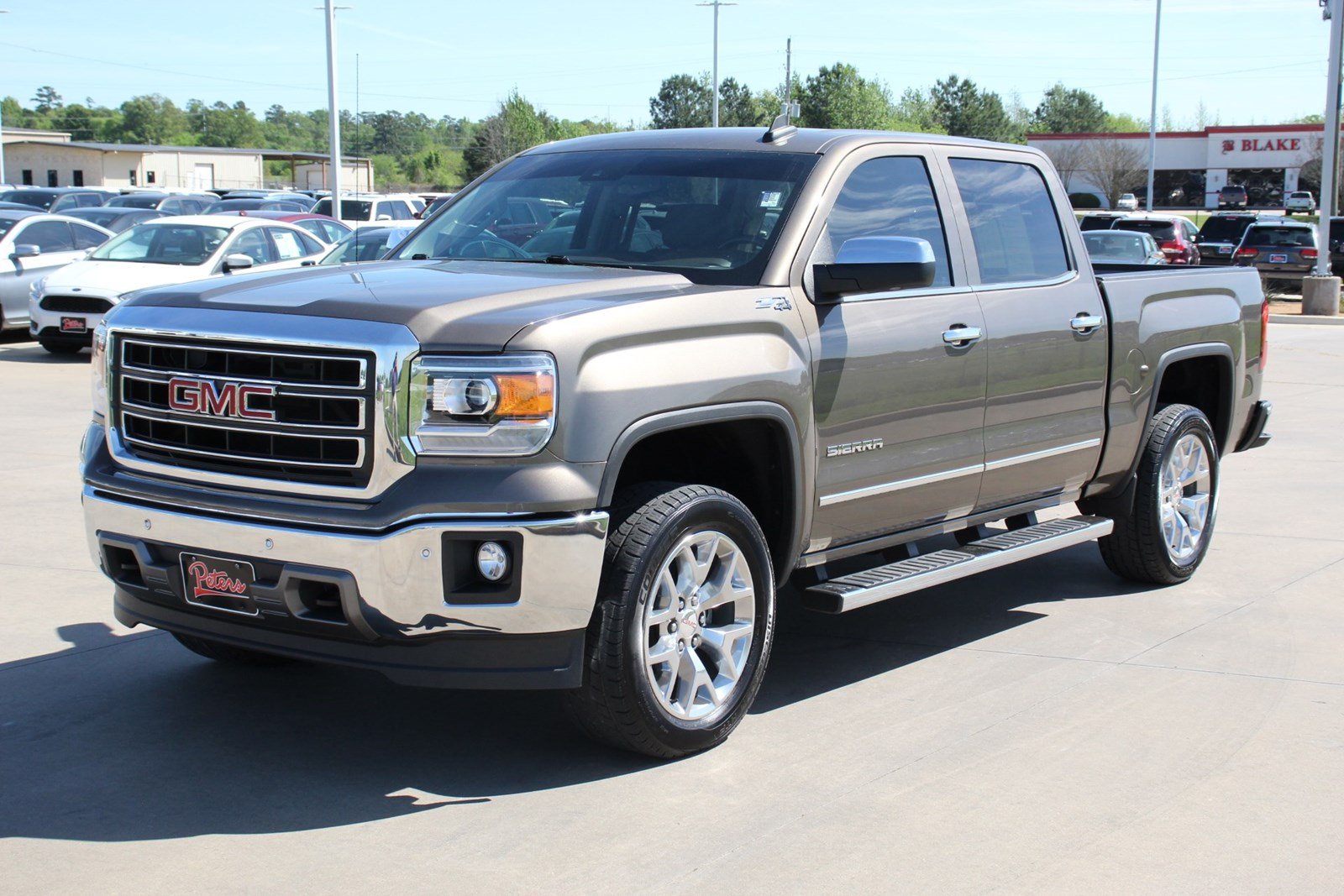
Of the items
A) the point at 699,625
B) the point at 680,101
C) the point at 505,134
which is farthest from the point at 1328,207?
the point at 680,101

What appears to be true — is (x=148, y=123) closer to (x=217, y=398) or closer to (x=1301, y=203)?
(x=1301, y=203)

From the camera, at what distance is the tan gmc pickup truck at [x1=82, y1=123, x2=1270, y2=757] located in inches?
165

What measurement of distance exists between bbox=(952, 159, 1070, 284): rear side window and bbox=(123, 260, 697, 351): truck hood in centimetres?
170

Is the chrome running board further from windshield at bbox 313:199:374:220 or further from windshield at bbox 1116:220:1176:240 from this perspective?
windshield at bbox 313:199:374:220

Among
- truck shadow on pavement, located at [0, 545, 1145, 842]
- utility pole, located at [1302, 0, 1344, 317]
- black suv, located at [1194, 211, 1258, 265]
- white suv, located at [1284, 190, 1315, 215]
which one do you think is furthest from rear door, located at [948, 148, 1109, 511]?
white suv, located at [1284, 190, 1315, 215]

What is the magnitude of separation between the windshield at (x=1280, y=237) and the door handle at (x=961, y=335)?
88.3 ft

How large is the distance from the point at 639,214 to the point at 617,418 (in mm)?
1422

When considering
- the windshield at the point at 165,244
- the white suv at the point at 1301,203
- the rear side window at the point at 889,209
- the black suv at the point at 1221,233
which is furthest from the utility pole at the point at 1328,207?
→ the white suv at the point at 1301,203

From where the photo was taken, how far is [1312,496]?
32.1 ft

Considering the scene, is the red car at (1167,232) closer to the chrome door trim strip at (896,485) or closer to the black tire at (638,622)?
the chrome door trim strip at (896,485)

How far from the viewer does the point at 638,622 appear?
4.48m

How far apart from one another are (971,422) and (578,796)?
230 centimetres

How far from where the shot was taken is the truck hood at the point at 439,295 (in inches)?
167

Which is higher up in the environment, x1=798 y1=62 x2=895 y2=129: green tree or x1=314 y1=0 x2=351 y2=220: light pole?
x1=798 y1=62 x2=895 y2=129: green tree
